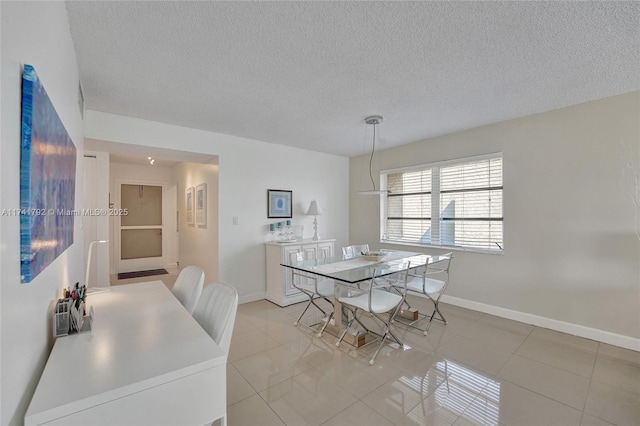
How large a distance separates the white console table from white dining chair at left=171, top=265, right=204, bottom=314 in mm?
543

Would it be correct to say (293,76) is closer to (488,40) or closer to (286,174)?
(488,40)

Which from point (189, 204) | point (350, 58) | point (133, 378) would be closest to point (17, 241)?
point (133, 378)

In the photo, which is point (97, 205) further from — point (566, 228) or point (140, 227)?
point (566, 228)

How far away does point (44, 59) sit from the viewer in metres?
1.17

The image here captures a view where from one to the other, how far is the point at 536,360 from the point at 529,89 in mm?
2438

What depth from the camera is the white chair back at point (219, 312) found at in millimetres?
1482

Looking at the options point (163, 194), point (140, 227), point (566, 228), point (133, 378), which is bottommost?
point (133, 378)

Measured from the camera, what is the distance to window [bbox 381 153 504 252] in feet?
12.0

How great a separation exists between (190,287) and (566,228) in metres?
3.76

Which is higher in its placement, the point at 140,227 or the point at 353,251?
the point at 140,227

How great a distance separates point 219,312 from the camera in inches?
63.0

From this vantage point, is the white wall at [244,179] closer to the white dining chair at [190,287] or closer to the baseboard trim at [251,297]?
the baseboard trim at [251,297]

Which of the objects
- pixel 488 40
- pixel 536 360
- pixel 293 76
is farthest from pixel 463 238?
pixel 293 76

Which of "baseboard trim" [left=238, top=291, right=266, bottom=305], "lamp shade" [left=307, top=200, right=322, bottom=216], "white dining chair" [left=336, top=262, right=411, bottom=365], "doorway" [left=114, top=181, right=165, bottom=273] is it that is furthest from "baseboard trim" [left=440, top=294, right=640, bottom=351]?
"doorway" [left=114, top=181, right=165, bottom=273]
